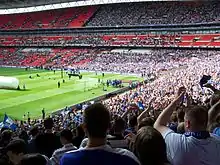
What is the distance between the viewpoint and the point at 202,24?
7719 cm

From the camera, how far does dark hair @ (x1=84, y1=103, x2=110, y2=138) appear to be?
3391mm

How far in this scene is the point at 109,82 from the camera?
156ft

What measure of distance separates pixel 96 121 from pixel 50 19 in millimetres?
100558

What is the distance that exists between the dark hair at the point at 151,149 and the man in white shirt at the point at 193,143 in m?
0.44

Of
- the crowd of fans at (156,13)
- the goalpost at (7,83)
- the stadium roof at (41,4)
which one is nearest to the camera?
the goalpost at (7,83)

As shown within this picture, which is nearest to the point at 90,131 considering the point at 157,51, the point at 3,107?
the point at 3,107

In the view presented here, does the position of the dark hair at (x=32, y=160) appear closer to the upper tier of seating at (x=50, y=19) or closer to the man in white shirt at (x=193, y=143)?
the man in white shirt at (x=193, y=143)

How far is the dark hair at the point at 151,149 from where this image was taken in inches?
131

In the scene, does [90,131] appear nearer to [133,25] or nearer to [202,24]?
[202,24]

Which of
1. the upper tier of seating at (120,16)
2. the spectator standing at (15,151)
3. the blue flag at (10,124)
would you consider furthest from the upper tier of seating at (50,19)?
the spectator standing at (15,151)

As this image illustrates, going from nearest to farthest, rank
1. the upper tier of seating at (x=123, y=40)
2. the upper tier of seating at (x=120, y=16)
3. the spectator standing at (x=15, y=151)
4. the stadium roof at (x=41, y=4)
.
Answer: the spectator standing at (x=15, y=151) → the upper tier of seating at (x=123, y=40) → the upper tier of seating at (x=120, y=16) → the stadium roof at (x=41, y=4)

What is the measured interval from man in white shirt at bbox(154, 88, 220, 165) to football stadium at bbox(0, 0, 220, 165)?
0.01m

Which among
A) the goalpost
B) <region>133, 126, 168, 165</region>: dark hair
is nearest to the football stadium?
<region>133, 126, 168, 165</region>: dark hair

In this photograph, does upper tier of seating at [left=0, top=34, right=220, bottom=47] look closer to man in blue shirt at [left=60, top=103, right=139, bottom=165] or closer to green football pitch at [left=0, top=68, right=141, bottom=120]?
green football pitch at [left=0, top=68, right=141, bottom=120]
